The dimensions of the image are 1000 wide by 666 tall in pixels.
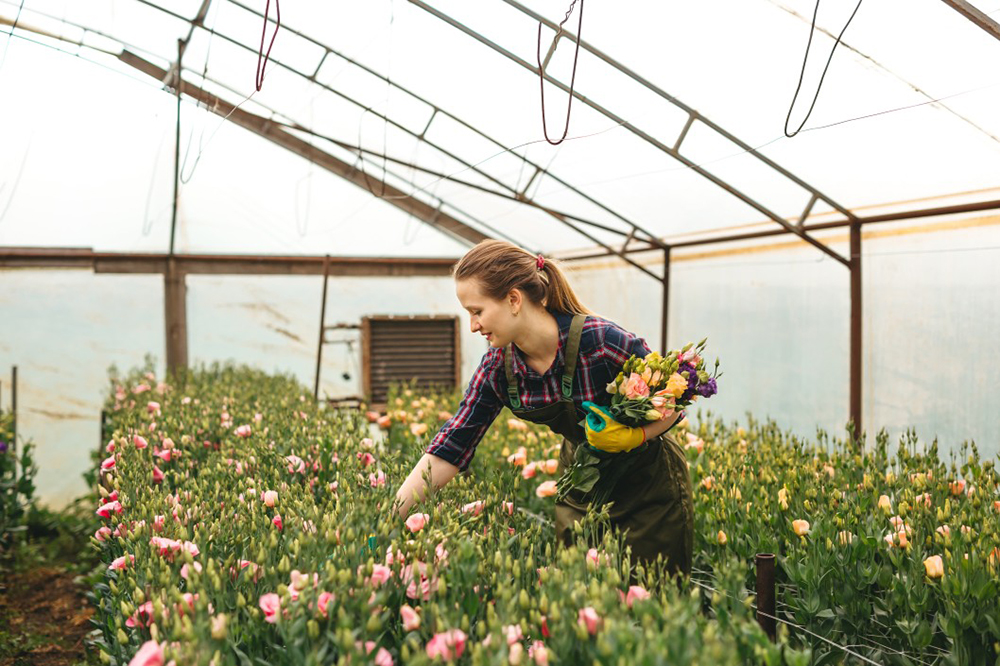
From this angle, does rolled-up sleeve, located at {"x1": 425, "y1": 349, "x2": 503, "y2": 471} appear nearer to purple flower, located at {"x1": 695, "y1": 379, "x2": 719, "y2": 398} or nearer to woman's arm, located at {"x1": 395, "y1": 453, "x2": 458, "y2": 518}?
woman's arm, located at {"x1": 395, "y1": 453, "x2": 458, "y2": 518}

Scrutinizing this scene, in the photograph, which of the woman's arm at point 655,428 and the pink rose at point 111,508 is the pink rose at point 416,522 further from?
the pink rose at point 111,508

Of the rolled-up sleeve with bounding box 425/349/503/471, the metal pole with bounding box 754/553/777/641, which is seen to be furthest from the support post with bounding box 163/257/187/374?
the metal pole with bounding box 754/553/777/641

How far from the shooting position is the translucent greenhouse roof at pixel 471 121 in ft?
13.1

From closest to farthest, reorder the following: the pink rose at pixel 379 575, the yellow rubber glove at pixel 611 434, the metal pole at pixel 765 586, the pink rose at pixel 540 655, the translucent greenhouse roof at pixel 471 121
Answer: the pink rose at pixel 540 655
the pink rose at pixel 379 575
the metal pole at pixel 765 586
the yellow rubber glove at pixel 611 434
the translucent greenhouse roof at pixel 471 121

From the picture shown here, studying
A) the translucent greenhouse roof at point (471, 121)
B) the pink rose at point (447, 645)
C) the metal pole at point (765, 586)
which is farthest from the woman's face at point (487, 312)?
the translucent greenhouse roof at point (471, 121)

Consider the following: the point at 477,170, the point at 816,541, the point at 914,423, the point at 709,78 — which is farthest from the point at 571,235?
the point at 816,541

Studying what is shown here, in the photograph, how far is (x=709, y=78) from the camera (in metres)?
4.48

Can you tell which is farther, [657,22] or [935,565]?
[657,22]

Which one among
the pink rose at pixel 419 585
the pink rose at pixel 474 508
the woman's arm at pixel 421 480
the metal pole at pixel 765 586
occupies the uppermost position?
the woman's arm at pixel 421 480

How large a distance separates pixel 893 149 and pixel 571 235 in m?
4.09

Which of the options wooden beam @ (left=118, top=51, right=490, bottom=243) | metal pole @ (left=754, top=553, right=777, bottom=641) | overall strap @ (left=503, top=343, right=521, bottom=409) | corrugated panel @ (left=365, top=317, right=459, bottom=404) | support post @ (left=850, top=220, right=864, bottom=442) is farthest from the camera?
corrugated panel @ (left=365, top=317, right=459, bottom=404)

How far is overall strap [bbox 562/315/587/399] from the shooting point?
2.38 meters

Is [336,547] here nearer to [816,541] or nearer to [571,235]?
[816,541]

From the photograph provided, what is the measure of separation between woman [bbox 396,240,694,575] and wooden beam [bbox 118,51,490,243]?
4403 mm
